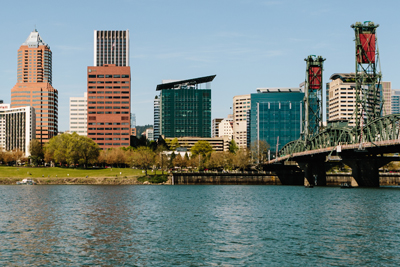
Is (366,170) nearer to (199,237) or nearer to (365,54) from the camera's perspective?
(365,54)

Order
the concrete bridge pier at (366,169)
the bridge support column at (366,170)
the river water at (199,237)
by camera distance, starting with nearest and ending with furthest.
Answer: the river water at (199,237) → the concrete bridge pier at (366,169) → the bridge support column at (366,170)

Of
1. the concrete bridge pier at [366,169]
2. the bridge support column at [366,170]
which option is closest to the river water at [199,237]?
the concrete bridge pier at [366,169]

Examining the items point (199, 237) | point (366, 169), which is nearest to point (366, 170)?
point (366, 169)

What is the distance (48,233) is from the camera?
190ft

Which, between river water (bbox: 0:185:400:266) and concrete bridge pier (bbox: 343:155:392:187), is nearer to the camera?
river water (bbox: 0:185:400:266)

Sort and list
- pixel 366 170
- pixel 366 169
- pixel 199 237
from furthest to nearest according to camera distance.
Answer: pixel 366 170 < pixel 366 169 < pixel 199 237

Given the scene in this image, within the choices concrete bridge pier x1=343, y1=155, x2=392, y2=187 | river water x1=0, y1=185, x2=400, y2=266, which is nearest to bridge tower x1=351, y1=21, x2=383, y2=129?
concrete bridge pier x1=343, y1=155, x2=392, y2=187

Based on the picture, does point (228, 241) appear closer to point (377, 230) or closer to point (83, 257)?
point (83, 257)

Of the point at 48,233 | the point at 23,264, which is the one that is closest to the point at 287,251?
the point at 23,264

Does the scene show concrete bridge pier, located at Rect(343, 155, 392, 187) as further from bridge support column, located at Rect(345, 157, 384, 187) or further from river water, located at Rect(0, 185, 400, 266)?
river water, located at Rect(0, 185, 400, 266)

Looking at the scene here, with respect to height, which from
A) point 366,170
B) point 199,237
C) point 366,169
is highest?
point 366,169

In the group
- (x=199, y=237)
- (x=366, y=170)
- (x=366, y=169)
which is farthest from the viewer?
(x=366, y=170)

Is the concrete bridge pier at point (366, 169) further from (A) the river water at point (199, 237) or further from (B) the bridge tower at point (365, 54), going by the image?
(A) the river water at point (199, 237)

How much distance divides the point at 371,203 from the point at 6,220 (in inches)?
2582
